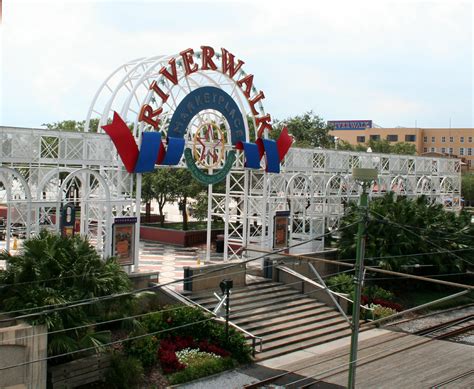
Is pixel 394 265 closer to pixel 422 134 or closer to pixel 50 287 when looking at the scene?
pixel 50 287

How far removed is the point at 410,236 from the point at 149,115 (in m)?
14.4

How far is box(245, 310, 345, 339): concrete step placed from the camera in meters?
23.0

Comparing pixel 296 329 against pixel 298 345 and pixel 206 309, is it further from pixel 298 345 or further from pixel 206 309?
pixel 206 309

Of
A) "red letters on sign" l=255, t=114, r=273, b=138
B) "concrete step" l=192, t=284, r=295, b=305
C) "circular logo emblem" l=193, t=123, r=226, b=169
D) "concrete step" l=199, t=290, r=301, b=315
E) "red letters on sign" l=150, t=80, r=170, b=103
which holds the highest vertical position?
"red letters on sign" l=150, t=80, r=170, b=103

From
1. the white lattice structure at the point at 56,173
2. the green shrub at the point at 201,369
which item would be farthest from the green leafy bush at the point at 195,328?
the white lattice structure at the point at 56,173

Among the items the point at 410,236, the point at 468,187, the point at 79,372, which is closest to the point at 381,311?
the point at 410,236

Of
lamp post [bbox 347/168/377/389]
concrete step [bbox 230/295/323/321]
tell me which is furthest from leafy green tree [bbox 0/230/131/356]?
lamp post [bbox 347/168/377/389]

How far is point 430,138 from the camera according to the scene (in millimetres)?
109500

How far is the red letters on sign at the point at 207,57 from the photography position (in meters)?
26.9

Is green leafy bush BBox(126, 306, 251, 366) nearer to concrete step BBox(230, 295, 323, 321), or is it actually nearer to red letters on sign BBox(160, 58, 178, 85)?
concrete step BBox(230, 295, 323, 321)

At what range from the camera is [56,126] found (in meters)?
59.7

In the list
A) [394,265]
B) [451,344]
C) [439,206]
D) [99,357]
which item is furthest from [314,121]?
[99,357]

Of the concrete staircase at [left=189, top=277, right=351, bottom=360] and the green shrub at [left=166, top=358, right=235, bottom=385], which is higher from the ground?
the concrete staircase at [left=189, top=277, right=351, bottom=360]

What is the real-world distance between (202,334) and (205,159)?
9043 mm
